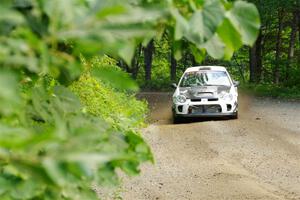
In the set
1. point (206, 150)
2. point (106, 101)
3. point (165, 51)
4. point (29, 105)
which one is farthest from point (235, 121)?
point (165, 51)

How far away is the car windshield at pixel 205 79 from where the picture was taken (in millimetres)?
15109

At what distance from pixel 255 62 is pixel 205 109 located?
1852cm

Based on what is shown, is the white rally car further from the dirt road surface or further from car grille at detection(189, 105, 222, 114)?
the dirt road surface

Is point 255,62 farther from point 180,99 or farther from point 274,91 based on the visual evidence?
point 180,99

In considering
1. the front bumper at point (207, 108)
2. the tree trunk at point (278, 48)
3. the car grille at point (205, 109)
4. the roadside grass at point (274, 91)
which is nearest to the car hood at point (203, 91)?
the front bumper at point (207, 108)

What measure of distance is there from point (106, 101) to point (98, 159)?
7451 millimetres

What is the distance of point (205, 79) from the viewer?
1523 centimetres

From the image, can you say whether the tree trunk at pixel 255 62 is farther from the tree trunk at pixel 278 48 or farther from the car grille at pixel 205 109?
the car grille at pixel 205 109

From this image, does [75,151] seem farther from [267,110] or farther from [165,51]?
[165,51]

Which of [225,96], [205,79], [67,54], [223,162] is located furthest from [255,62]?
[67,54]

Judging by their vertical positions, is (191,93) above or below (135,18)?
below

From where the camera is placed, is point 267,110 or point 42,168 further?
point 267,110

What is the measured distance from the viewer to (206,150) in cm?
1043

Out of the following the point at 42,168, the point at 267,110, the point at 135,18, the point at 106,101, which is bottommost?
the point at 267,110
